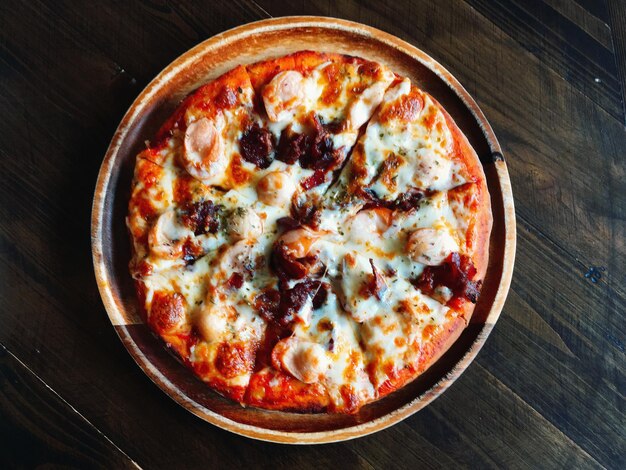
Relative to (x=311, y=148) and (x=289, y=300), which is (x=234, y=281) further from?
(x=311, y=148)

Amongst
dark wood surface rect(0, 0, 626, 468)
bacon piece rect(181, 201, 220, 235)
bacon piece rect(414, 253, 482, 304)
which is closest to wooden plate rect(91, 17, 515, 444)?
dark wood surface rect(0, 0, 626, 468)

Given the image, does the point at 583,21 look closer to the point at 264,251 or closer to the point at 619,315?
the point at 619,315

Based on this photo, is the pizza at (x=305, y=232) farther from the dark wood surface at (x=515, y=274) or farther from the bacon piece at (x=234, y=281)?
the dark wood surface at (x=515, y=274)

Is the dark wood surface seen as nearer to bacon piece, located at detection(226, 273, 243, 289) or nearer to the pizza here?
the pizza

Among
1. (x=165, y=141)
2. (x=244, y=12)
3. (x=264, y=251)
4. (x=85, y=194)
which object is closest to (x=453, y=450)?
(x=264, y=251)

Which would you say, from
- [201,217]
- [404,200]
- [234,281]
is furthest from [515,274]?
[201,217]
